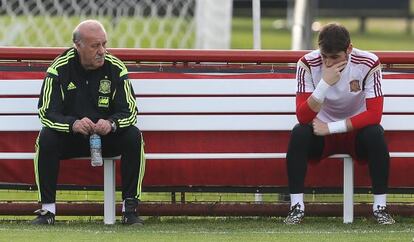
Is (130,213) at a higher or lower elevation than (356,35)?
lower

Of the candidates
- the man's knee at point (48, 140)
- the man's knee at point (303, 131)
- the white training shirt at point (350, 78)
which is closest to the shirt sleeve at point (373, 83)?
the white training shirt at point (350, 78)

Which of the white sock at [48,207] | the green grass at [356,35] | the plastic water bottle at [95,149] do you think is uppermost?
the green grass at [356,35]

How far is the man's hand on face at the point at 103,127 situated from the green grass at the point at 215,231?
1.82 ft

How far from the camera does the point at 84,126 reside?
7371mm

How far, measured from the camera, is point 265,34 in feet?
106

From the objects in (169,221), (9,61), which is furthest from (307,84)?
(9,61)

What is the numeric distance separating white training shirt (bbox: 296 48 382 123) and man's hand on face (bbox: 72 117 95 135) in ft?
4.06

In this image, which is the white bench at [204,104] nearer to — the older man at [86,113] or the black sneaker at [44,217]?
the older man at [86,113]

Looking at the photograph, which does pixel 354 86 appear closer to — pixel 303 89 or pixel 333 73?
pixel 333 73

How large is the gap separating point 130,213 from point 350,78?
1.52 meters

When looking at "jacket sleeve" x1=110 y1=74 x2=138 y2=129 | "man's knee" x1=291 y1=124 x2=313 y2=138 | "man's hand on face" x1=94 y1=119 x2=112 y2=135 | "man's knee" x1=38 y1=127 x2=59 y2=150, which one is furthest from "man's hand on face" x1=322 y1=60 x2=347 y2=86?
"man's knee" x1=38 y1=127 x2=59 y2=150

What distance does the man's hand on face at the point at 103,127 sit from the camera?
24.2ft

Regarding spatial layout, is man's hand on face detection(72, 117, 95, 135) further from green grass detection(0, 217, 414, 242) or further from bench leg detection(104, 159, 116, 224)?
green grass detection(0, 217, 414, 242)

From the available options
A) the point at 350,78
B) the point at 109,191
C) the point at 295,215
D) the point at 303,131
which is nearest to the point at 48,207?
the point at 109,191
